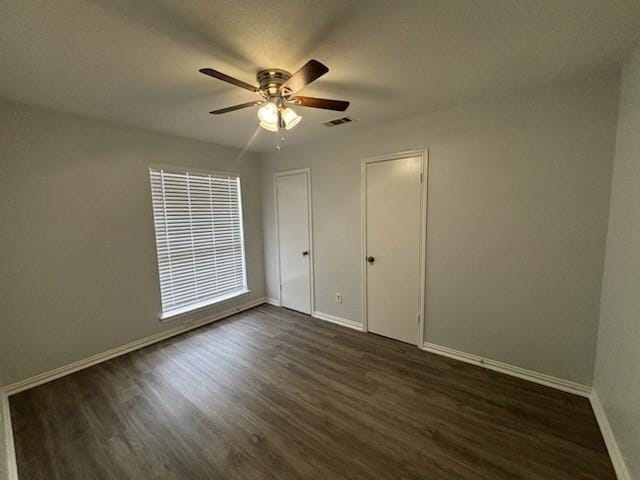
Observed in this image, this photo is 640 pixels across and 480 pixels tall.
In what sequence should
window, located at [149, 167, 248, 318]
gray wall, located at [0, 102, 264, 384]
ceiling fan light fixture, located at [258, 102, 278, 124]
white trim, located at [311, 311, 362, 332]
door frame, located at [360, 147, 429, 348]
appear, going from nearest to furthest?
ceiling fan light fixture, located at [258, 102, 278, 124]
gray wall, located at [0, 102, 264, 384]
door frame, located at [360, 147, 429, 348]
window, located at [149, 167, 248, 318]
white trim, located at [311, 311, 362, 332]

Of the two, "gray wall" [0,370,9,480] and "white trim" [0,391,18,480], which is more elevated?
"gray wall" [0,370,9,480]

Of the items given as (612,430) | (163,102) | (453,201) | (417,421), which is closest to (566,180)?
(453,201)

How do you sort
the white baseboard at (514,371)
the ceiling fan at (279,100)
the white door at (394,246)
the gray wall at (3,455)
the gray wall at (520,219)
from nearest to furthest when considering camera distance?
the gray wall at (3,455)
the ceiling fan at (279,100)
the gray wall at (520,219)
the white baseboard at (514,371)
the white door at (394,246)

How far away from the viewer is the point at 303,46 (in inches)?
58.9

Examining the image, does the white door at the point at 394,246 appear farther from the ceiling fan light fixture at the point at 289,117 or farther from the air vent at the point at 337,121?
the ceiling fan light fixture at the point at 289,117

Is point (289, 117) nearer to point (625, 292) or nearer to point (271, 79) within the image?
point (271, 79)

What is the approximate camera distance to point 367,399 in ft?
6.77

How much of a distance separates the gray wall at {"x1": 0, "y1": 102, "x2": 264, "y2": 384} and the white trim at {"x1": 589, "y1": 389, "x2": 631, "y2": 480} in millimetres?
4029

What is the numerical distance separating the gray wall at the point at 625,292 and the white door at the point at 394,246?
4.49ft

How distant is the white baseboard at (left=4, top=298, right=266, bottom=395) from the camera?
2.23m

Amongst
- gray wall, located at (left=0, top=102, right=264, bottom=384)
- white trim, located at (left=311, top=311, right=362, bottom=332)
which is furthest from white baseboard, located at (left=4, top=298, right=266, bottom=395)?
white trim, located at (left=311, top=311, right=362, bottom=332)

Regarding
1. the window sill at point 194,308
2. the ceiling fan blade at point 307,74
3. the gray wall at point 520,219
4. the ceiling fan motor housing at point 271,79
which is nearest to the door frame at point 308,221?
the window sill at point 194,308

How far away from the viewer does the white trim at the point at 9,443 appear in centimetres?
148

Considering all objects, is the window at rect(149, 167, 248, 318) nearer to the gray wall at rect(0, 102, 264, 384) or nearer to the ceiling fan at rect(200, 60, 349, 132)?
the gray wall at rect(0, 102, 264, 384)
